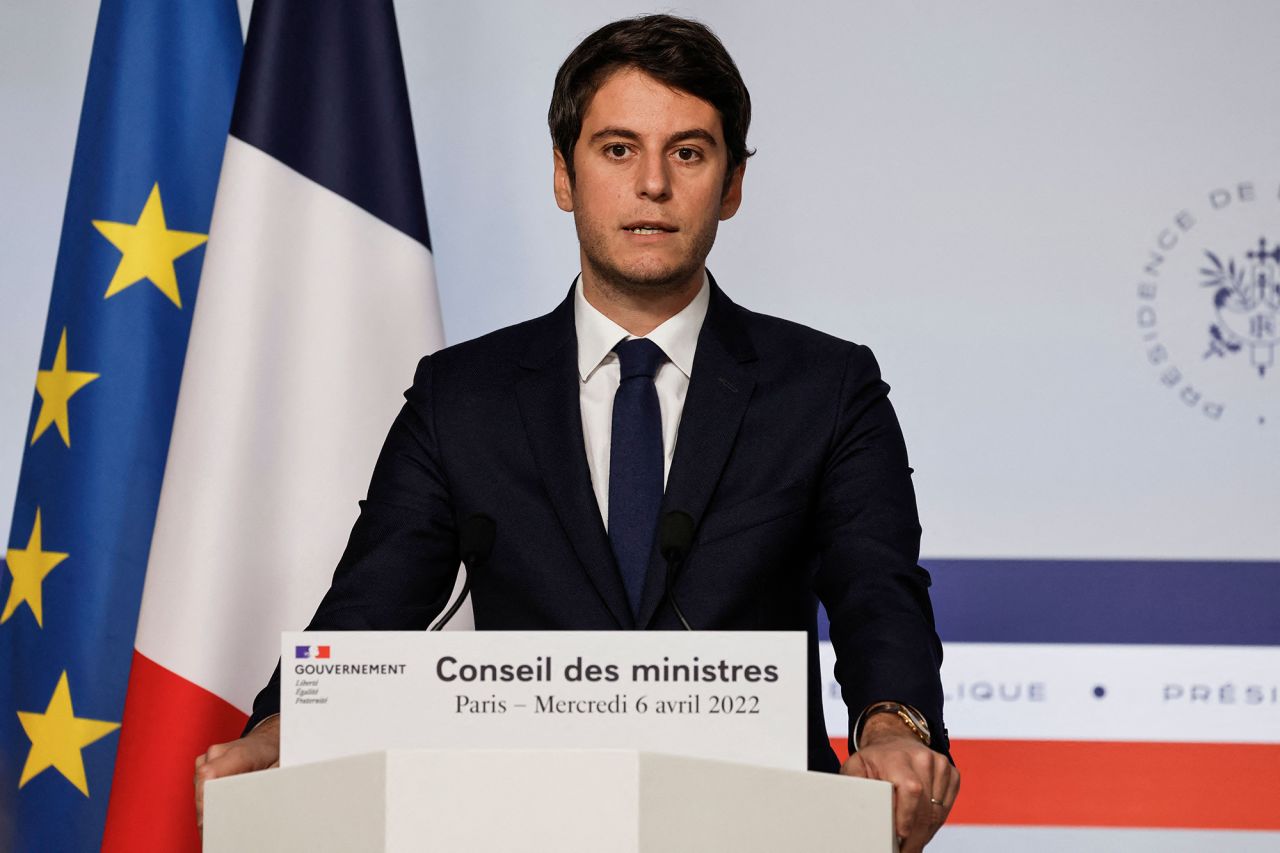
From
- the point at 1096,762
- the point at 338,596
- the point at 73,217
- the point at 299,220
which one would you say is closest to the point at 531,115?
the point at 299,220

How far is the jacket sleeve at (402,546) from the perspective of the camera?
208 cm

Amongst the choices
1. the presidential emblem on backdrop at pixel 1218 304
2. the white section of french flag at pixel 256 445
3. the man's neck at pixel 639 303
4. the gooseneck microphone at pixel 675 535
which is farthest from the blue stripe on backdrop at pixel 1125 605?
the gooseneck microphone at pixel 675 535

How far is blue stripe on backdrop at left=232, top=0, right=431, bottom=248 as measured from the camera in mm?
3062

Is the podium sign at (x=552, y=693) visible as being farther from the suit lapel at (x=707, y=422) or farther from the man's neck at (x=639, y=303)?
the man's neck at (x=639, y=303)

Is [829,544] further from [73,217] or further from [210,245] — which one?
[73,217]

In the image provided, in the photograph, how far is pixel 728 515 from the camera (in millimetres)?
2045

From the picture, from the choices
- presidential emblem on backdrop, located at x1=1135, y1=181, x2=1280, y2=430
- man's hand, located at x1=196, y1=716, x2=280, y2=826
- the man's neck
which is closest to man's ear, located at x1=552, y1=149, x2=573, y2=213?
the man's neck

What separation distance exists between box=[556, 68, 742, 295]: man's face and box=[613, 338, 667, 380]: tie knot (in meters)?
0.09

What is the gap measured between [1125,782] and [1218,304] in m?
1.15

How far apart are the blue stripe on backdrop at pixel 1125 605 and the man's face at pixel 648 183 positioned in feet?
4.77

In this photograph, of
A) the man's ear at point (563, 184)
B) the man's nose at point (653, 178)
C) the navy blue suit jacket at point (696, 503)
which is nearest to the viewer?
the navy blue suit jacket at point (696, 503)

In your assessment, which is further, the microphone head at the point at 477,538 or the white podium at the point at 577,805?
the microphone head at the point at 477,538

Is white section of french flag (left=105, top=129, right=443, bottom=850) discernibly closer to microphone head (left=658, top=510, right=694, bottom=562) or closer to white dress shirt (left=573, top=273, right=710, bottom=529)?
white dress shirt (left=573, top=273, right=710, bottom=529)

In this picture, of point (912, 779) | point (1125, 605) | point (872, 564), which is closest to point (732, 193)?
point (872, 564)
